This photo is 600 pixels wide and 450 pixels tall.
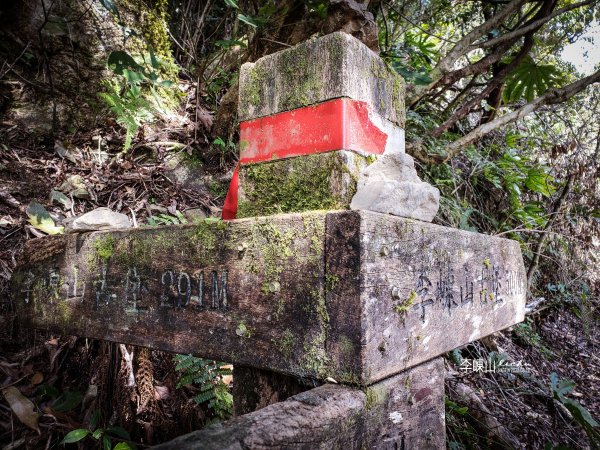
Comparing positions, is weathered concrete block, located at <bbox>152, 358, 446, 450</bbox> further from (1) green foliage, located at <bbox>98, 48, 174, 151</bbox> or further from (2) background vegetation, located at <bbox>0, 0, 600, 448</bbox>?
(1) green foliage, located at <bbox>98, 48, 174, 151</bbox>

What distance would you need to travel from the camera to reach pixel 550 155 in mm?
4891

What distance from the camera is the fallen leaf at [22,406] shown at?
200 cm

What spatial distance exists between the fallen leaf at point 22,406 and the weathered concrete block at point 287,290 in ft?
1.91

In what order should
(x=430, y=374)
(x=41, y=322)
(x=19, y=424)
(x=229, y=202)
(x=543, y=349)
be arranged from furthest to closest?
(x=543, y=349), (x=19, y=424), (x=41, y=322), (x=229, y=202), (x=430, y=374)

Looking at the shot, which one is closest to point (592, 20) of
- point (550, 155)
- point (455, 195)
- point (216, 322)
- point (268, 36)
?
point (550, 155)

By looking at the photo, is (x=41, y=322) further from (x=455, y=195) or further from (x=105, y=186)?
(x=455, y=195)

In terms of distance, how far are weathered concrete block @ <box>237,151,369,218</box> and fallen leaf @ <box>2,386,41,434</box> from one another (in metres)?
1.56

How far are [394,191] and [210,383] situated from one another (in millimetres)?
1518

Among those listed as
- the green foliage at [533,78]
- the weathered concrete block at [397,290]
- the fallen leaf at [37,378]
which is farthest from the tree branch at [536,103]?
the fallen leaf at [37,378]

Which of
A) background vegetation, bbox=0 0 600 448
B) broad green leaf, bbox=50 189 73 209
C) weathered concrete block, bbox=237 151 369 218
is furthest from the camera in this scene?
broad green leaf, bbox=50 189 73 209

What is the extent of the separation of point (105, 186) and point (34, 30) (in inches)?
62.2

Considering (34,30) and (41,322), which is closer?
(41,322)

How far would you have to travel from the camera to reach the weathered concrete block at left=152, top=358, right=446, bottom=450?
31.7 inches

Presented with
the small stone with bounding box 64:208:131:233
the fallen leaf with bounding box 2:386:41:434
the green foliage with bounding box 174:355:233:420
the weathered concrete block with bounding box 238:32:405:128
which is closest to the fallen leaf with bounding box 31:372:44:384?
the fallen leaf with bounding box 2:386:41:434
